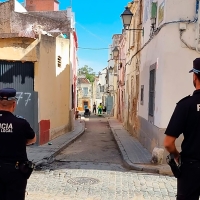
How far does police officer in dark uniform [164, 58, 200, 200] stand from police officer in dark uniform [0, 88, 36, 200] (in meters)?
1.67

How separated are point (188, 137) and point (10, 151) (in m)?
1.97

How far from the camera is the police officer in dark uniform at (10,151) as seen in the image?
315cm

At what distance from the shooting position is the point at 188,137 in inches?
113

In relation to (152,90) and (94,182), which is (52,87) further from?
(94,182)

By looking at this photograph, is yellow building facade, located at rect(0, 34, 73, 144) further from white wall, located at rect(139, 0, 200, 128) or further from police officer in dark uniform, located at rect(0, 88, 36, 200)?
police officer in dark uniform, located at rect(0, 88, 36, 200)

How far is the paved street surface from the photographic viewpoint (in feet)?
17.1

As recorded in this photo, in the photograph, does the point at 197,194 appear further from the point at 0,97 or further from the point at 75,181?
the point at 75,181

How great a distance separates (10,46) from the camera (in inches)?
391

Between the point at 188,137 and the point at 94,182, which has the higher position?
the point at 188,137

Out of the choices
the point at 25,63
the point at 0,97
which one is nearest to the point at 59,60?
the point at 25,63

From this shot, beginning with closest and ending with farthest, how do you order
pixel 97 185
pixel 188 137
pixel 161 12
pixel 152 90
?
pixel 188 137 < pixel 97 185 < pixel 161 12 < pixel 152 90

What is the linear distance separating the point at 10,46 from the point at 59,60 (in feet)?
10.00

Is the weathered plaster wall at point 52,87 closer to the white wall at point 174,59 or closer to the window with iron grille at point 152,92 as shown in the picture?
the window with iron grille at point 152,92

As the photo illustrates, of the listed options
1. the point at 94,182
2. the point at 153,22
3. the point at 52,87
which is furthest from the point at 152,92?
the point at 52,87
